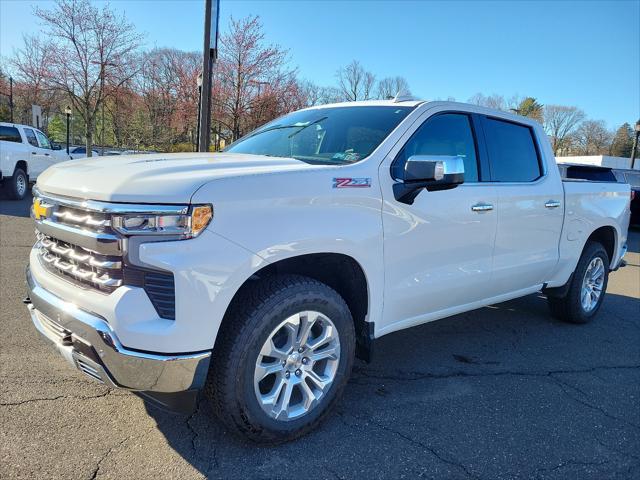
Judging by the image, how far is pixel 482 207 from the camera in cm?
360

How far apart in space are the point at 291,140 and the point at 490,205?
1.53 m

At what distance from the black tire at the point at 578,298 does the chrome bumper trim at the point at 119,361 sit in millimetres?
4044

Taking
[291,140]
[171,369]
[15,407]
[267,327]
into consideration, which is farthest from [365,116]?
[15,407]

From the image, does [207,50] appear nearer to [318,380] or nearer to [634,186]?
[318,380]

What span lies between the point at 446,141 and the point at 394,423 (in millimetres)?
1941

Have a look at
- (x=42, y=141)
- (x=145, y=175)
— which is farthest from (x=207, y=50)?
(x=145, y=175)

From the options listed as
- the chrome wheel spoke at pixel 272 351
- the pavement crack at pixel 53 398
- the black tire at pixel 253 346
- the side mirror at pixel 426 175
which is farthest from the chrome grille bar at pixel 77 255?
the side mirror at pixel 426 175

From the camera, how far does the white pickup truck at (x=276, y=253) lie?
2215mm

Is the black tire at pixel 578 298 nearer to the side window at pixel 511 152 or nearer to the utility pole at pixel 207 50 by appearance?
the side window at pixel 511 152

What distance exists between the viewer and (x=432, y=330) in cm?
483

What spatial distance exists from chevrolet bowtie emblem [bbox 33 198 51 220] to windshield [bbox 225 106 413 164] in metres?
1.43

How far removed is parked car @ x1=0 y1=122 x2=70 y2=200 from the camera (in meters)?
12.3

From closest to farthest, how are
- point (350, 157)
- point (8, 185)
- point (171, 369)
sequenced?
point (171, 369) < point (350, 157) < point (8, 185)

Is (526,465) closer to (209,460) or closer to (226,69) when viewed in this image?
(209,460)
